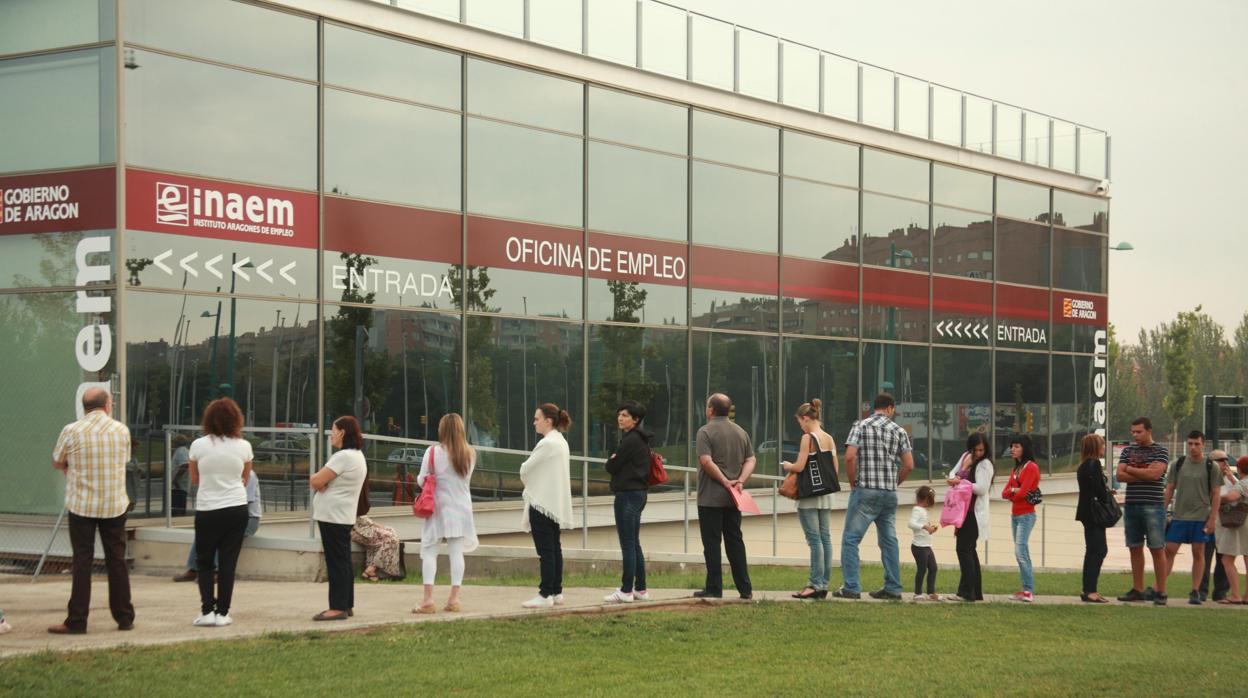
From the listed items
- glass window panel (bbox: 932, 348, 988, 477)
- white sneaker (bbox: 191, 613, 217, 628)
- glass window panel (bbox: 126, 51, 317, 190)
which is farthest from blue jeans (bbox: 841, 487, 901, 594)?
glass window panel (bbox: 932, 348, 988, 477)

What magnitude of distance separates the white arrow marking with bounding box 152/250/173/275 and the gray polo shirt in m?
7.10

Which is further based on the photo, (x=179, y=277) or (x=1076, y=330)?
(x=1076, y=330)

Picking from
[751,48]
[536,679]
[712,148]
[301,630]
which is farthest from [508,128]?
[536,679]

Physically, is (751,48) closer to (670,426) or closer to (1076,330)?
(670,426)

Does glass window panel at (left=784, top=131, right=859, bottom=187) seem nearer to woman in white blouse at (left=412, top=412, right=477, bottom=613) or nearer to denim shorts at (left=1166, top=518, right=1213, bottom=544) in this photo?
denim shorts at (left=1166, top=518, right=1213, bottom=544)

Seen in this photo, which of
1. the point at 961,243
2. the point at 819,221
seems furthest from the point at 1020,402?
the point at 819,221

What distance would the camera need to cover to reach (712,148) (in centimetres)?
2306

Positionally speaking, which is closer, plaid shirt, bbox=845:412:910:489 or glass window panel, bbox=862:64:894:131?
plaid shirt, bbox=845:412:910:489

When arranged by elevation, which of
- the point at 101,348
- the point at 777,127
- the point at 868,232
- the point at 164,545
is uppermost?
the point at 777,127

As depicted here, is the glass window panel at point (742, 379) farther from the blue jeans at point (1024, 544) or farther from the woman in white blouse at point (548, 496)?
the woman in white blouse at point (548, 496)

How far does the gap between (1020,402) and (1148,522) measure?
1616 centimetres

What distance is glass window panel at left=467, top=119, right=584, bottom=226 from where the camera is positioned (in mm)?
19188

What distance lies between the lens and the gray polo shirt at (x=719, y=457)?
37.4ft

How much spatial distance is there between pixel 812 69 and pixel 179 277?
529 inches
